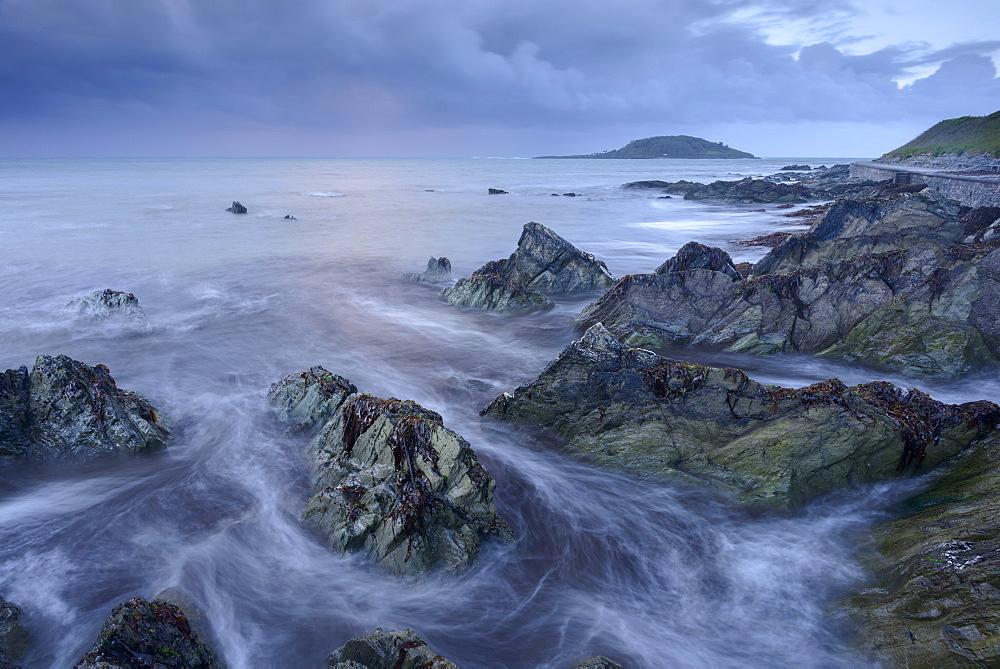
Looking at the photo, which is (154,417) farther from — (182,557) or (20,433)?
(182,557)

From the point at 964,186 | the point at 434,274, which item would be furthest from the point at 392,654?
the point at 964,186

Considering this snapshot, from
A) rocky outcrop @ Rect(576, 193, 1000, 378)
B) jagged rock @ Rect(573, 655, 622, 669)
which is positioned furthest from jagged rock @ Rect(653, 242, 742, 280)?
jagged rock @ Rect(573, 655, 622, 669)

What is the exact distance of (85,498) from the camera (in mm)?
7809

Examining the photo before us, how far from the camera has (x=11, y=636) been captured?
537 cm

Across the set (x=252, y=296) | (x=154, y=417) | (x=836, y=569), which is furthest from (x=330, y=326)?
(x=836, y=569)

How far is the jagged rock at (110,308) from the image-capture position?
16031 mm

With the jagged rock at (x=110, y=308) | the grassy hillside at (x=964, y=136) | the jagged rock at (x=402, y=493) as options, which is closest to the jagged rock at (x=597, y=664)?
the jagged rock at (x=402, y=493)

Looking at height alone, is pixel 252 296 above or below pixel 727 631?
above

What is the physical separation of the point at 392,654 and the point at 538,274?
15739mm

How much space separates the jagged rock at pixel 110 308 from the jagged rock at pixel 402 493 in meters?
11.4

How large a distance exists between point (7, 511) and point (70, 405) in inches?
70.8

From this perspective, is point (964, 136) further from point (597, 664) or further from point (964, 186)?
point (597, 664)

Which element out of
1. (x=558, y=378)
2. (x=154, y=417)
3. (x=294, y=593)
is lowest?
(x=294, y=593)

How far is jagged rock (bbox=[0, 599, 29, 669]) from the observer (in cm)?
512
